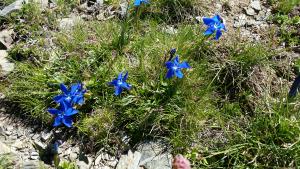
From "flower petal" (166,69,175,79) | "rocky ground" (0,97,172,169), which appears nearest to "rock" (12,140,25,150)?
"rocky ground" (0,97,172,169)

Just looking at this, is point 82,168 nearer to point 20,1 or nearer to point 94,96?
point 94,96

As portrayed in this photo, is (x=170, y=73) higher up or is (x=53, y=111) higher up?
(x=170, y=73)

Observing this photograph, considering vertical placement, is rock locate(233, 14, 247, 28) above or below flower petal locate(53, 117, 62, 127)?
above

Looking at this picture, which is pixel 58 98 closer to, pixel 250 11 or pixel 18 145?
pixel 18 145

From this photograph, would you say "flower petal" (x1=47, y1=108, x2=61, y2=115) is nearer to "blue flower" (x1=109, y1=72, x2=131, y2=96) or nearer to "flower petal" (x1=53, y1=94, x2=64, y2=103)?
"flower petal" (x1=53, y1=94, x2=64, y2=103)

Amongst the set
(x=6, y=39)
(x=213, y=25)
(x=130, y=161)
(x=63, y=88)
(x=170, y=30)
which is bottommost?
(x=130, y=161)

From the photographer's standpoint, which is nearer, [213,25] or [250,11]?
[213,25]

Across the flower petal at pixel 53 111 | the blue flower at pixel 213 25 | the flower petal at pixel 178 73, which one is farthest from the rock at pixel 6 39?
the blue flower at pixel 213 25

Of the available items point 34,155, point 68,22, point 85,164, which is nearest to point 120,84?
point 85,164
